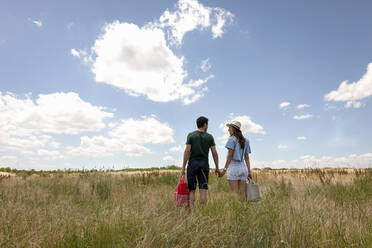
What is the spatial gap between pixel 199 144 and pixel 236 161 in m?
0.95

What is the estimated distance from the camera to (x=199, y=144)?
571cm

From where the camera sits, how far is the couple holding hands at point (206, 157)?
18.4 ft

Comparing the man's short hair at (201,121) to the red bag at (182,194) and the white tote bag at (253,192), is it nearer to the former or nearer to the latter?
the red bag at (182,194)

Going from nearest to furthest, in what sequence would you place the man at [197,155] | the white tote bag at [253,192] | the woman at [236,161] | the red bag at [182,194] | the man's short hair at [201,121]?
the white tote bag at [253,192], the red bag at [182,194], the woman at [236,161], the man at [197,155], the man's short hair at [201,121]

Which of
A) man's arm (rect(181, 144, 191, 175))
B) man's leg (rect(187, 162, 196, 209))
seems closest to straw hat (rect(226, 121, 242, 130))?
man's arm (rect(181, 144, 191, 175))

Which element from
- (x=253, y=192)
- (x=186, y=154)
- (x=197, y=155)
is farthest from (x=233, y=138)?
(x=253, y=192)

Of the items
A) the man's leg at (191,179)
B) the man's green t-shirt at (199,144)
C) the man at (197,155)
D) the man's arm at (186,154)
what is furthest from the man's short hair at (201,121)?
the man's leg at (191,179)

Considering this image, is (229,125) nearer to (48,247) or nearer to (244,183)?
(244,183)

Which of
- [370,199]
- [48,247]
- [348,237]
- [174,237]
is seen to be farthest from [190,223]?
[370,199]

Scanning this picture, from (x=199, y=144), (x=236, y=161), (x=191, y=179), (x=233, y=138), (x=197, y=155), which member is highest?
(x=233, y=138)

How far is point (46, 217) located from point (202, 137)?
349cm

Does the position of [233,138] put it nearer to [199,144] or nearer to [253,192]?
[199,144]

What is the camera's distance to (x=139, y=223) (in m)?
3.63

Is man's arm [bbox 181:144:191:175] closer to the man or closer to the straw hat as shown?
the man
